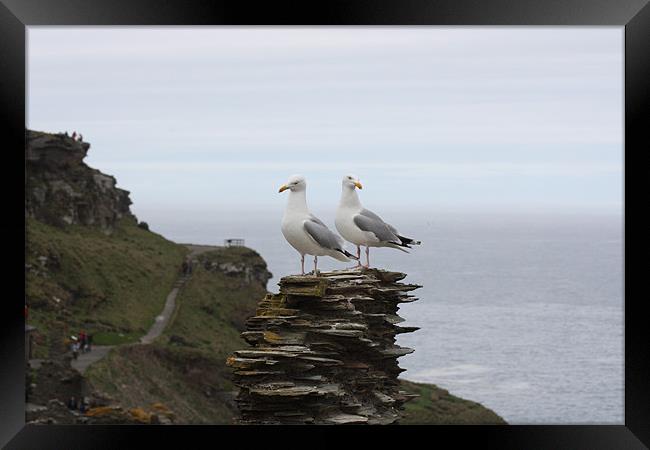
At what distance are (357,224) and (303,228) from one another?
0.92m

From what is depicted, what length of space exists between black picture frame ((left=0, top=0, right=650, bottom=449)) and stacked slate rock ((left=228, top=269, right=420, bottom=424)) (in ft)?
7.55

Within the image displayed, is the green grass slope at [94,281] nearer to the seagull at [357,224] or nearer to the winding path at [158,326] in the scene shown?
the winding path at [158,326]

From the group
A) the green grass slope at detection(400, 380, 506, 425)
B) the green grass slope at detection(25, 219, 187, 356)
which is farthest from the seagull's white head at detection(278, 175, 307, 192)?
the green grass slope at detection(25, 219, 187, 356)

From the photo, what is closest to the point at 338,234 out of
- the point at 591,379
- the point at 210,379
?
the point at 210,379

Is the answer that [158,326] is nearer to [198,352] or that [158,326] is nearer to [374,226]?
[198,352]

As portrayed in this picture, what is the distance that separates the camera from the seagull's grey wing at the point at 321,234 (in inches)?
553

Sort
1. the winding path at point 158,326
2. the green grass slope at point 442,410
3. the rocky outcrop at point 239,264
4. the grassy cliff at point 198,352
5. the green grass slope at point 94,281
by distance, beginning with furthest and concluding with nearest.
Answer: the rocky outcrop at point 239,264
the green grass slope at point 94,281
the green grass slope at point 442,410
the grassy cliff at point 198,352
the winding path at point 158,326

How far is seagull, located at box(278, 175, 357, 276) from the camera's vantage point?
14.1m

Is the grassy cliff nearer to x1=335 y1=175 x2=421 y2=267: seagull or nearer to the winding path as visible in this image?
the winding path

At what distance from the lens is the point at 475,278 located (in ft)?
241

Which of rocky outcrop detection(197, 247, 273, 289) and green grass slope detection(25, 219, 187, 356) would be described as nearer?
green grass slope detection(25, 219, 187, 356)

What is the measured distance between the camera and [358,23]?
11.6 m

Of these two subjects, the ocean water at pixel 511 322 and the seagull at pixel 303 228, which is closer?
the seagull at pixel 303 228

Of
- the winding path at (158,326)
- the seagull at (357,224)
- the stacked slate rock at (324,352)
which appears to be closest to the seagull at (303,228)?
the seagull at (357,224)
